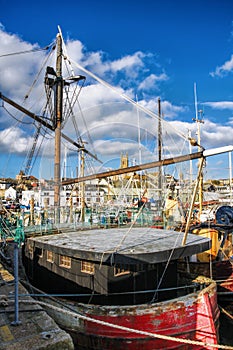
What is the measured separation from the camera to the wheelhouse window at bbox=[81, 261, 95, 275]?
32.3 feet

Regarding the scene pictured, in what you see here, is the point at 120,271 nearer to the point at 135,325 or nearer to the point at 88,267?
the point at 88,267

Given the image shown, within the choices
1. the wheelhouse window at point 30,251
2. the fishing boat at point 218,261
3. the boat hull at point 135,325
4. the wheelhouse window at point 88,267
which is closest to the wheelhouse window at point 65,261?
the wheelhouse window at point 88,267

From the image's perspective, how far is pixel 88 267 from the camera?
9969 mm

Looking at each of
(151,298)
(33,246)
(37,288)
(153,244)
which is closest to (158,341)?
(151,298)

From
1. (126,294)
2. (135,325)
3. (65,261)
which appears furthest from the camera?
(65,261)

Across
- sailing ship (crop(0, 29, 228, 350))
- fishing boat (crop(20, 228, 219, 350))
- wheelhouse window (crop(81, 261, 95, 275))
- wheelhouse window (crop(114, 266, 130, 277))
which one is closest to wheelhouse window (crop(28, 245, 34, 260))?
sailing ship (crop(0, 29, 228, 350))

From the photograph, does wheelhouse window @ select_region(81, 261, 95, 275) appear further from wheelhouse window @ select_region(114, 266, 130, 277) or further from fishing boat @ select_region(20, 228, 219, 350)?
wheelhouse window @ select_region(114, 266, 130, 277)

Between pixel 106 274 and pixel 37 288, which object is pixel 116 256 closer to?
pixel 106 274

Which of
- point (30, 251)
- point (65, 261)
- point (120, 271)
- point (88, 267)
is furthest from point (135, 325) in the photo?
point (30, 251)

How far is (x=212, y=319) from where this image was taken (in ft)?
33.1

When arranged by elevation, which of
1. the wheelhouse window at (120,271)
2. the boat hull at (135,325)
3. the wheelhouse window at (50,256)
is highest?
the wheelhouse window at (50,256)

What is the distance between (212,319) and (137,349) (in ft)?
10.2

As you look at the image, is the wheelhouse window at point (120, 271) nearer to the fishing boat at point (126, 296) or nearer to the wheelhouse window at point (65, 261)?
the fishing boat at point (126, 296)

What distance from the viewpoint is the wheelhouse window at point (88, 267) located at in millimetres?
9836
